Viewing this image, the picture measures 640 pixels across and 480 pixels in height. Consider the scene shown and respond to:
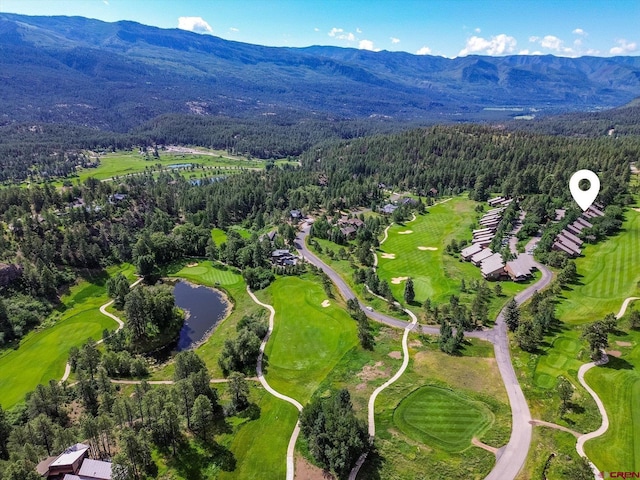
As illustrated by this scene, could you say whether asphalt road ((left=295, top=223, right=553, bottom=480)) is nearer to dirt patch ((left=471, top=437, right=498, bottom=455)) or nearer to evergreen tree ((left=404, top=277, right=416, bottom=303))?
dirt patch ((left=471, top=437, right=498, bottom=455))

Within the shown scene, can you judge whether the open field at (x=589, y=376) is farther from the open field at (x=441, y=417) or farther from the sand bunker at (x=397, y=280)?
the sand bunker at (x=397, y=280)

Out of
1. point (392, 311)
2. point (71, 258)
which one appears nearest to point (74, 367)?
point (71, 258)

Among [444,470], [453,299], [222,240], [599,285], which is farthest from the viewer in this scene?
[222,240]

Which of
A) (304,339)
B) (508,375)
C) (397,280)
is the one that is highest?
(508,375)

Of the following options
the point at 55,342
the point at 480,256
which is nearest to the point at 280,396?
the point at 55,342

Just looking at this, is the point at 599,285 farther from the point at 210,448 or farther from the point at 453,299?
the point at 210,448

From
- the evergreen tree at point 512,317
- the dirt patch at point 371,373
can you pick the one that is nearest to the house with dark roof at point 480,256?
the evergreen tree at point 512,317

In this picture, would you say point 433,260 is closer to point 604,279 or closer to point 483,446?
point 604,279
